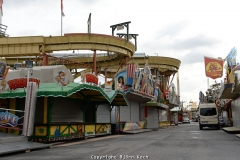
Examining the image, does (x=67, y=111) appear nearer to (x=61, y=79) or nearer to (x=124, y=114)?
(x=61, y=79)

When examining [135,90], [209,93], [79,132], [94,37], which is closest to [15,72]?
[79,132]

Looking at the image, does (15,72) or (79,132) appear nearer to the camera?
(79,132)

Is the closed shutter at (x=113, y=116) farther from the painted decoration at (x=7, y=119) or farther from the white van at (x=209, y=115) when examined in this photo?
the painted decoration at (x=7, y=119)

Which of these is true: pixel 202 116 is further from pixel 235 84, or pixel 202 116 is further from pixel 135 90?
pixel 235 84

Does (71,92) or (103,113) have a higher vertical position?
(71,92)

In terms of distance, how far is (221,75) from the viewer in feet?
105

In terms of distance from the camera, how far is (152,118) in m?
43.7

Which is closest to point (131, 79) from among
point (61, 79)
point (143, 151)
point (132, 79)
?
point (132, 79)

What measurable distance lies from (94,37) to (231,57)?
1395cm

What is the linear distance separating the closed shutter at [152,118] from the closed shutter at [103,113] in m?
16.0

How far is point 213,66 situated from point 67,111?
65.0 feet

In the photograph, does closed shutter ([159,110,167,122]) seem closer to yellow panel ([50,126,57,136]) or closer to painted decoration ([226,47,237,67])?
painted decoration ([226,47,237,67])

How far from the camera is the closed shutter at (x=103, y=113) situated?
993 inches

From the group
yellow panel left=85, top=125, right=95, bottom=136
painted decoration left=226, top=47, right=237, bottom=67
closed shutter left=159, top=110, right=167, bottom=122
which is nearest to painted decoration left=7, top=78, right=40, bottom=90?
yellow panel left=85, top=125, right=95, bottom=136
